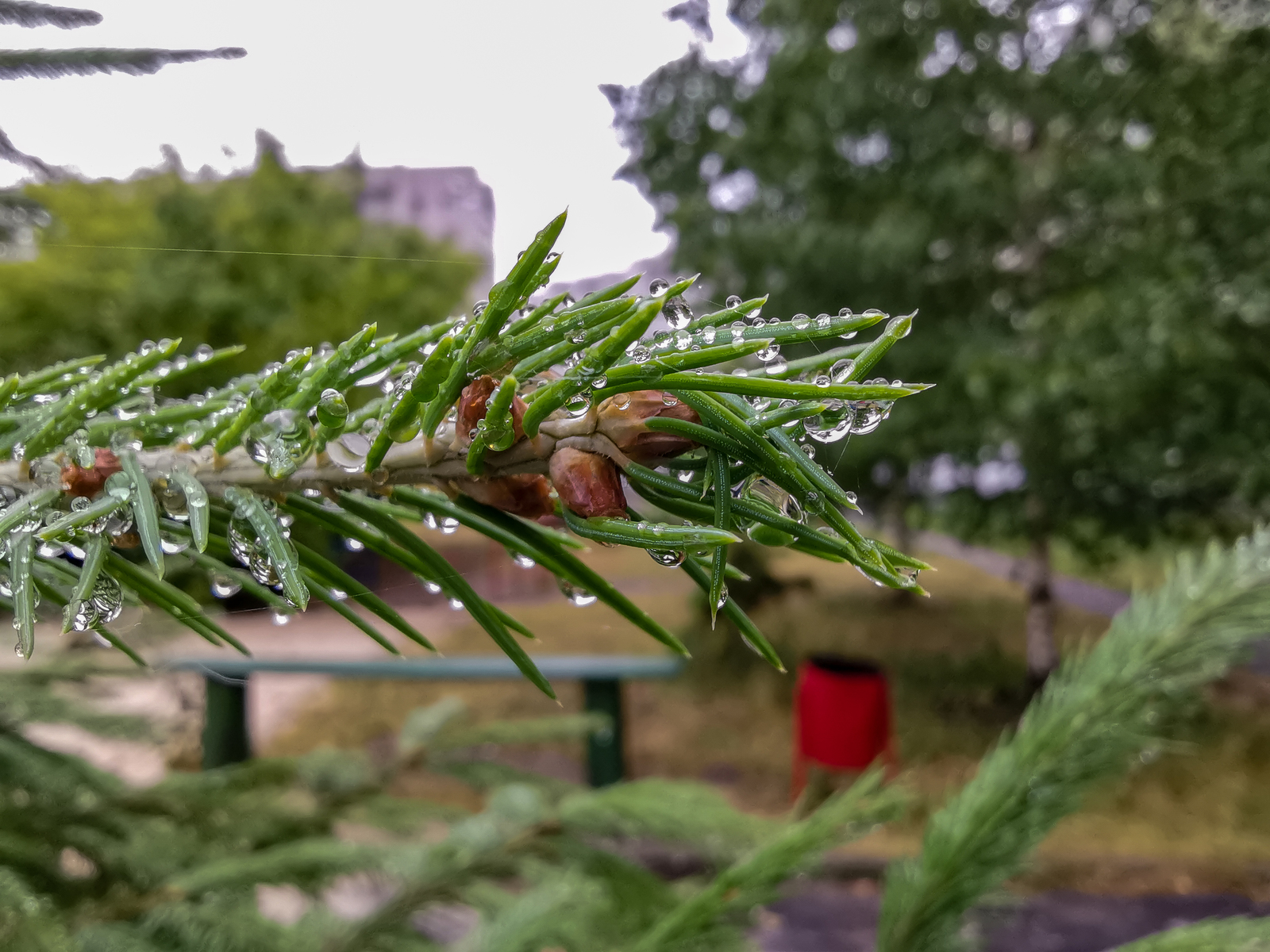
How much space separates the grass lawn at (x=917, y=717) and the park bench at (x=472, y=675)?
0.22 ft

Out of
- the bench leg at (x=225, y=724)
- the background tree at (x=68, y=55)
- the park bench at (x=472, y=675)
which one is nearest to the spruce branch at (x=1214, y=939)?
the background tree at (x=68, y=55)

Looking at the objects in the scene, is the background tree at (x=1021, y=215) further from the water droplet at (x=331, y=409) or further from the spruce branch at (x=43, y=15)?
the water droplet at (x=331, y=409)

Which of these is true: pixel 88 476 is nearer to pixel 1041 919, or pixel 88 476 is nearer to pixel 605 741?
pixel 605 741

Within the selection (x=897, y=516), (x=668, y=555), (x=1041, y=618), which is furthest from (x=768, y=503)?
(x=1041, y=618)

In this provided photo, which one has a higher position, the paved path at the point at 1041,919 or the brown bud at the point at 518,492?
the brown bud at the point at 518,492

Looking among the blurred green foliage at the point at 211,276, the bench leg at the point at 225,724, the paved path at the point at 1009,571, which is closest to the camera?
the blurred green foliage at the point at 211,276

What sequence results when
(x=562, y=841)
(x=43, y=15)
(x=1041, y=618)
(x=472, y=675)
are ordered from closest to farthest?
(x=43, y=15)
(x=562, y=841)
(x=472, y=675)
(x=1041, y=618)

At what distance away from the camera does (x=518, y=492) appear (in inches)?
5.4

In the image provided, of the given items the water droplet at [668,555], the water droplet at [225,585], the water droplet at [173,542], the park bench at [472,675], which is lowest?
the park bench at [472,675]

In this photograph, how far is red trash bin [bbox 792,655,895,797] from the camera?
128cm

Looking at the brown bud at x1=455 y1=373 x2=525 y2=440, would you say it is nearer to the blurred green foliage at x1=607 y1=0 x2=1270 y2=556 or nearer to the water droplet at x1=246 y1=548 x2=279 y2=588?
the water droplet at x1=246 y1=548 x2=279 y2=588

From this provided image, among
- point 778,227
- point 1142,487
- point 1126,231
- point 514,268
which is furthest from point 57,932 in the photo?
point 1142,487

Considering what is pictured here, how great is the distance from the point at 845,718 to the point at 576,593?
4.08 ft

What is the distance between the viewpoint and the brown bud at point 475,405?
→ 0.12 m
